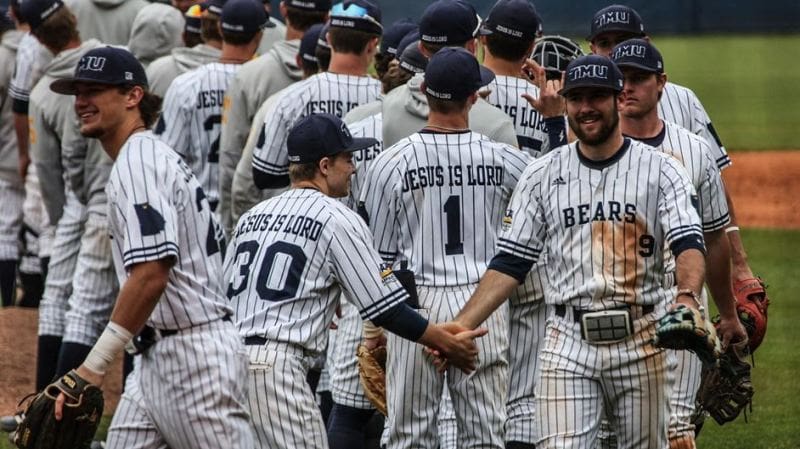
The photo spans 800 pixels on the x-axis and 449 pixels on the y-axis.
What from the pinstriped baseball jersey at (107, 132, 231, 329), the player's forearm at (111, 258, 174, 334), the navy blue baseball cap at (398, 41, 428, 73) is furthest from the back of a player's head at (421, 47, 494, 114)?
the player's forearm at (111, 258, 174, 334)

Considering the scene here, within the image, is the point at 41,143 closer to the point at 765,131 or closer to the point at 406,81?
the point at 406,81

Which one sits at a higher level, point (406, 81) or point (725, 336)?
point (406, 81)

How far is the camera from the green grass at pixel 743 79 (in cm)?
2395

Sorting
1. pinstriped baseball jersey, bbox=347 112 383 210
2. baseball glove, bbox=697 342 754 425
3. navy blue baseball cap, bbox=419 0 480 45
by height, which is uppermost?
navy blue baseball cap, bbox=419 0 480 45

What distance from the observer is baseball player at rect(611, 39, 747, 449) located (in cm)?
616

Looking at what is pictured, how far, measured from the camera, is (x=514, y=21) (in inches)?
261

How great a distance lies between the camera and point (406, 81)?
7078mm

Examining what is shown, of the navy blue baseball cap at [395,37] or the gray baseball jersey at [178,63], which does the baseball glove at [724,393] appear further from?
the gray baseball jersey at [178,63]

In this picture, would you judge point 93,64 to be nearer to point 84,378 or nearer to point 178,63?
point 84,378

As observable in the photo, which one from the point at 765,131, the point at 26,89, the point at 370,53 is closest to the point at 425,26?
the point at 370,53

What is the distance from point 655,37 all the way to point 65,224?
14623 millimetres

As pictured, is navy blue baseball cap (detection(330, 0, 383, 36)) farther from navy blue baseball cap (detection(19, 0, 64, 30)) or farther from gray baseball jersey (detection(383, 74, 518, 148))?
navy blue baseball cap (detection(19, 0, 64, 30))

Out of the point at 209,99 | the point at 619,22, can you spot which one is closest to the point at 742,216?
the point at 209,99

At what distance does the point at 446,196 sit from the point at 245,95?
267 centimetres
